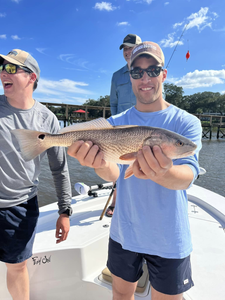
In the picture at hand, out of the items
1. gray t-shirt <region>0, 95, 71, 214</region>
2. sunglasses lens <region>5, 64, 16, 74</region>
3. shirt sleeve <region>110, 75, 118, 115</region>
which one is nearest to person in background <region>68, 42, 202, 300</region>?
gray t-shirt <region>0, 95, 71, 214</region>

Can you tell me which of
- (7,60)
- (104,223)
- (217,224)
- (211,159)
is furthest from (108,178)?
(211,159)

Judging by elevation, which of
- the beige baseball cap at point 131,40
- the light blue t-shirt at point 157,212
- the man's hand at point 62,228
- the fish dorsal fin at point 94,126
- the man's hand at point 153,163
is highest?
the beige baseball cap at point 131,40

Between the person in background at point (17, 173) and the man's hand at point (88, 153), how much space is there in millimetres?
808

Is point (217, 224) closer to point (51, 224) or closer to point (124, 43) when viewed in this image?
point (51, 224)

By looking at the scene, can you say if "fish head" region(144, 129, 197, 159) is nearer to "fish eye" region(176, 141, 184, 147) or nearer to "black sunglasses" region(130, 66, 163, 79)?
"fish eye" region(176, 141, 184, 147)

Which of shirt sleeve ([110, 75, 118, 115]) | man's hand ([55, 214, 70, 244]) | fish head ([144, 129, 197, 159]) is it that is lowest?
man's hand ([55, 214, 70, 244])

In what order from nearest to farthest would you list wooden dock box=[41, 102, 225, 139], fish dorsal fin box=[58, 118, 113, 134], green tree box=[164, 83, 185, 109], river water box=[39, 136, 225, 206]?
fish dorsal fin box=[58, 118, 113, 134] → river water box=[39, 136, 225, 206] → wooden dock box=[41, 102, 225, 139] → green tree box=[164, 83, 185, 109]

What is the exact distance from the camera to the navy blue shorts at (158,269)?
1.72 metres

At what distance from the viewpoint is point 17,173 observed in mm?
2205

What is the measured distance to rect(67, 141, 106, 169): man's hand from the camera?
184cm

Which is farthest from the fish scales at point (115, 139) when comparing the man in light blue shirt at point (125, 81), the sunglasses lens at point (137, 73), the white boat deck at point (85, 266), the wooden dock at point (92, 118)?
the wooden dock at point (92, 118)

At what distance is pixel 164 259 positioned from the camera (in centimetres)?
175

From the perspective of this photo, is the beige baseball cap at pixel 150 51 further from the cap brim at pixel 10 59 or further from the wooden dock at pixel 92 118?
the wooden dock at pixel 92 118

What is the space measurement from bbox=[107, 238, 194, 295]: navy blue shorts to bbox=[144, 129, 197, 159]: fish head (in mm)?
978
